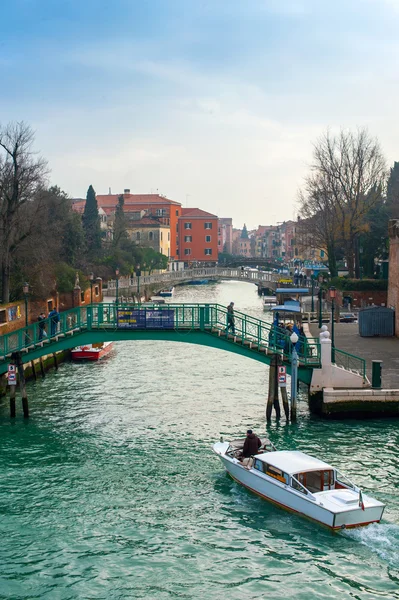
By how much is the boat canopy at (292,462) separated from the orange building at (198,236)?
105009 millimetres

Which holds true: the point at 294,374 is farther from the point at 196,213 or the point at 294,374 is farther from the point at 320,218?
the point at 196,213

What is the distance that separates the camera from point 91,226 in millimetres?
80688

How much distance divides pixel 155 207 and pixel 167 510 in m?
103

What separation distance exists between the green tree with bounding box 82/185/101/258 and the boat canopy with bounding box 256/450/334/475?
191 feet

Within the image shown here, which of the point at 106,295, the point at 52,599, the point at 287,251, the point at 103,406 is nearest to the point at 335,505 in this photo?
the point at 52,599

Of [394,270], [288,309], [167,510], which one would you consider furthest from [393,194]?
[167,510]

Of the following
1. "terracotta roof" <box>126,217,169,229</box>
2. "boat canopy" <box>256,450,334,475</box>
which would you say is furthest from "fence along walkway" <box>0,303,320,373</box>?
"terracotta roof" <box>126,217,169,229</box>

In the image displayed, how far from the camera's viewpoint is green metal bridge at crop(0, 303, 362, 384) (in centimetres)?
2531

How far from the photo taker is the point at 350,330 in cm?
3694

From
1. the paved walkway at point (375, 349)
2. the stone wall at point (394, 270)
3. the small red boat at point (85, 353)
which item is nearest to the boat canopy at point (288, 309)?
the paved walkway at point (375, 349)

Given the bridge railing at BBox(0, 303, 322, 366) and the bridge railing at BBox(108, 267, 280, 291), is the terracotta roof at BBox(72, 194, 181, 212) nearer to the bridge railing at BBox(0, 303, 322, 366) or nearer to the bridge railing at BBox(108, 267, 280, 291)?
the bridge railing at BBox(108, 267, 280, 291)

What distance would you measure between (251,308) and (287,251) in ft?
315

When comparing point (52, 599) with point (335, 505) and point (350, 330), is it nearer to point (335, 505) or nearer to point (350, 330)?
point (335, 505)

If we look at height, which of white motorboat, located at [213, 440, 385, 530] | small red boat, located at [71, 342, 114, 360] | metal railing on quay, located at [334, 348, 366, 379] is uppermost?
metal railing on quay, located at [334, 348, 366, 379]
